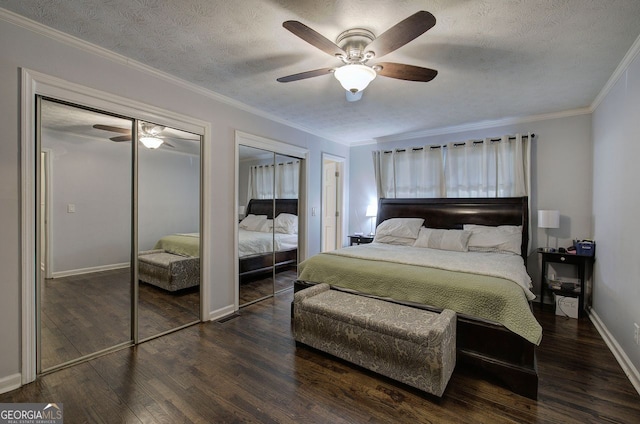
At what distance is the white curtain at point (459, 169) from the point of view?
12.8 feet

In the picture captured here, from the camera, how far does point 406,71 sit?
84.4 inches

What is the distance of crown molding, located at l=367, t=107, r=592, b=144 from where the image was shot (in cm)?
368

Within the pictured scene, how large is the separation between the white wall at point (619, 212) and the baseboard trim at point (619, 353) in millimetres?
19

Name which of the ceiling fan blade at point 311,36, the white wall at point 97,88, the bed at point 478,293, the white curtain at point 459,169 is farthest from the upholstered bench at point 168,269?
the white curtain at point 459,169

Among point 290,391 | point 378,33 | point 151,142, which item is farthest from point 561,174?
point 151,142

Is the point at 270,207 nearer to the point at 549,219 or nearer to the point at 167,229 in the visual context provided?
the point at 167,229

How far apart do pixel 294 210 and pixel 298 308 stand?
2.02 metres

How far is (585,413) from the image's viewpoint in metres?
1.79

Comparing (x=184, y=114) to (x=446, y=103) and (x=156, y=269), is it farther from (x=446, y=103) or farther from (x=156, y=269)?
(x=446, y=103)

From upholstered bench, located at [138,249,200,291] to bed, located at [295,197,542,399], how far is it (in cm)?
119

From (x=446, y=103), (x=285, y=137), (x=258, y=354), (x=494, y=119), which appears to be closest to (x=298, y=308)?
(x=258, y=354)

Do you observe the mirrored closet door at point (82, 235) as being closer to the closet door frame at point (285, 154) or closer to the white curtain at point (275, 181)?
the closet door frame at point (285, 154)

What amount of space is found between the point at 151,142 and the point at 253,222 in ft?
4.98

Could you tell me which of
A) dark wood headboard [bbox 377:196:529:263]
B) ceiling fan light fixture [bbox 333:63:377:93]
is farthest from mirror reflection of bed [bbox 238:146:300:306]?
ceiling fan light fixture [bbox 333:63:377:93]
